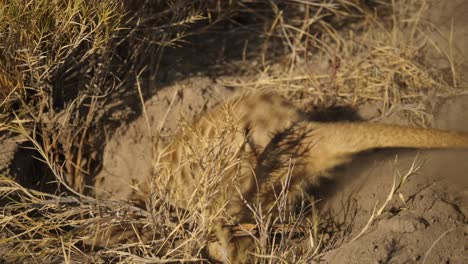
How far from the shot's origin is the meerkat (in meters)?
2.63

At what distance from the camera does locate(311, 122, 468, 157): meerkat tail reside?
2.68 meters

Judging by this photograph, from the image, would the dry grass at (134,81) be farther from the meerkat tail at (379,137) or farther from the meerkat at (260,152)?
the meerkat tail at (379,137)

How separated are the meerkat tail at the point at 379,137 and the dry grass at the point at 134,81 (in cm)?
38

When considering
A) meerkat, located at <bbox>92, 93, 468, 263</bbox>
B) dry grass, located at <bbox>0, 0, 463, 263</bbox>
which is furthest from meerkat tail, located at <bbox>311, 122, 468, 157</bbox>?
dry grass, located at <bbox>0, 0, 463, 263</bbox>

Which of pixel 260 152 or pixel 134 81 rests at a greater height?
pixel 134 81

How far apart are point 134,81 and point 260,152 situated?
1007 mm

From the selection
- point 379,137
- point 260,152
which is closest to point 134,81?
point 260,152

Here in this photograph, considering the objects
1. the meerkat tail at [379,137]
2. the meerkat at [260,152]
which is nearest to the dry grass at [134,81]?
the meerkat at [260,152]

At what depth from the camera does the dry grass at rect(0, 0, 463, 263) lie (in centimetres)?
259

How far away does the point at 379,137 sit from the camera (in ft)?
8.99

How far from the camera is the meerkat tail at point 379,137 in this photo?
2.68 meters

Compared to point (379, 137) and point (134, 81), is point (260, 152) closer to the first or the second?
point (379, 137)

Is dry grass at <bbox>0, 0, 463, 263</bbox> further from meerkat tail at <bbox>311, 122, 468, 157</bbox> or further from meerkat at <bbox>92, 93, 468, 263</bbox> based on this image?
meerkat tail at <bbox>311, 122, 468, 157</bbox>

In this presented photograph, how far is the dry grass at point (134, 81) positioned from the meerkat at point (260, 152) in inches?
3.3
